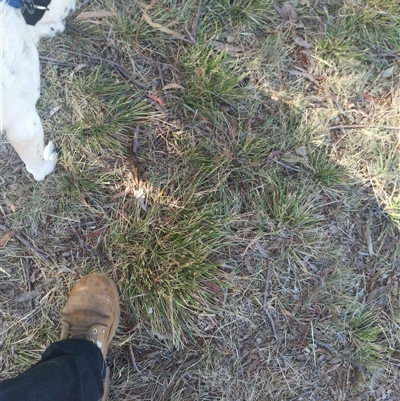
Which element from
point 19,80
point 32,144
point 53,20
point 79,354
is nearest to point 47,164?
point 32,144

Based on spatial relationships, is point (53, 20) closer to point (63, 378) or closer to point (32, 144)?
point (32, 144)

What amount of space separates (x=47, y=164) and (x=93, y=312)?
75cm

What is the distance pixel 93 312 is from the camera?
212 cm

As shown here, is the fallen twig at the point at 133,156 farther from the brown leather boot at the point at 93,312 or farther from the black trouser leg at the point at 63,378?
the black trouser leg at the point at 63,378

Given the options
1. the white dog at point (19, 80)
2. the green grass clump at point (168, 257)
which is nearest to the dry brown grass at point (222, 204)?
the green grass clump at point (168, 257)

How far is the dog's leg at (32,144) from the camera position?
1584 millimetres

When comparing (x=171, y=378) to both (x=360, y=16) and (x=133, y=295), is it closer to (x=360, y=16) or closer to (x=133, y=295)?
(x=133, y=295)

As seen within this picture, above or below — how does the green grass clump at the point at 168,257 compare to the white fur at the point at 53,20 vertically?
below

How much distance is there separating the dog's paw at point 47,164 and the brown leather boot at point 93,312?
559 millimetres

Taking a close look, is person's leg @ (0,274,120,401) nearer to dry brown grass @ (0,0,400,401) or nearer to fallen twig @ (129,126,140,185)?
dry brown grass @ (0,0,400,401)

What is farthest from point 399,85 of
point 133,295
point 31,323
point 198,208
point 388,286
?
point 31,323

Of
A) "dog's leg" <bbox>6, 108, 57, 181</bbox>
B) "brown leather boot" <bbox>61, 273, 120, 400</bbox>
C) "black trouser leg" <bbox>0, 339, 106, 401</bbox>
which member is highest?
"dog's leg" <bbox>6, 108, 57, 181</bbox>

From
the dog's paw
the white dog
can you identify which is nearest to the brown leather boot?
the dog's paw

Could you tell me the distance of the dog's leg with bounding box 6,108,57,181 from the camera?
1.58 metres
